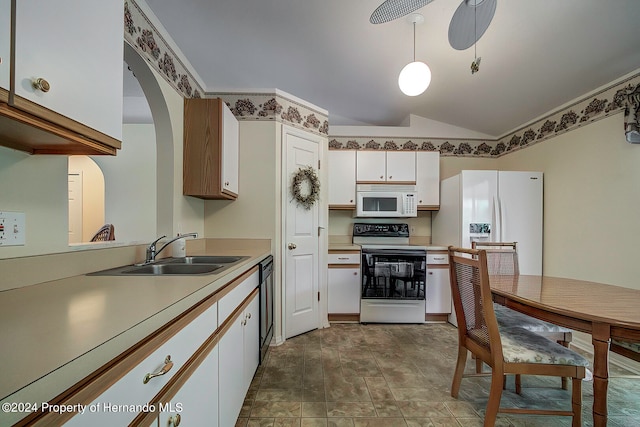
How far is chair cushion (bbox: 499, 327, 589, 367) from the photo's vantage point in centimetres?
139

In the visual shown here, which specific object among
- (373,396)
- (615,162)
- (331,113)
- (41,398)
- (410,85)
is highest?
(331,113)

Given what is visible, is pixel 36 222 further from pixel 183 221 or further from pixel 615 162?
pixel 615 162

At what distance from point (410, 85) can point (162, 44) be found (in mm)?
1839

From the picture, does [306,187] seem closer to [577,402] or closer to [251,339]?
[251,339]

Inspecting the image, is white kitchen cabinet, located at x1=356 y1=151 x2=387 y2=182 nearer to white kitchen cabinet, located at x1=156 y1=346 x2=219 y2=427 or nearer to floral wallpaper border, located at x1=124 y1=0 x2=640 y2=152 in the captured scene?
floral wallpaper border, located at x1=124 y1=0 x2=640 y2=152

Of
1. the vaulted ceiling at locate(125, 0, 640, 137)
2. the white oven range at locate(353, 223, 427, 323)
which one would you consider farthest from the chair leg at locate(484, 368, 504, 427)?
the vaulted ceiling at locate(125, 0, 640, 137)

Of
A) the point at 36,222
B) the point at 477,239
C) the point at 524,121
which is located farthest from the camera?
the point at 524,121

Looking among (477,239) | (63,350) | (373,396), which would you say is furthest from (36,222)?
(477,239)

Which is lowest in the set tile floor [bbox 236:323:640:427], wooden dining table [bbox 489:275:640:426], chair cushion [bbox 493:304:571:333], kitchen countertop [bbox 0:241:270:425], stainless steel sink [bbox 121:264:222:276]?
tile floor [bbox 236:323:640:427]

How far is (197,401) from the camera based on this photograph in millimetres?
982

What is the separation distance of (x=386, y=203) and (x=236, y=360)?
2.60m

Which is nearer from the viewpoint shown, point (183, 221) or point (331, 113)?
point (183, 221)

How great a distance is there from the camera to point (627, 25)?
6.08 feet

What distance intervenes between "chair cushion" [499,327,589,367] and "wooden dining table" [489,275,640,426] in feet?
0.51
